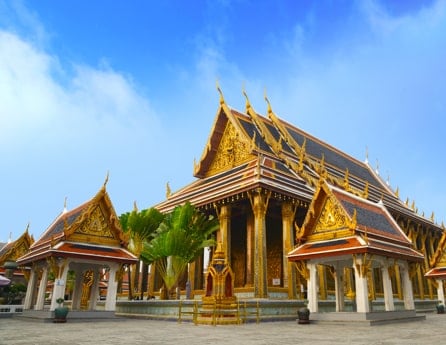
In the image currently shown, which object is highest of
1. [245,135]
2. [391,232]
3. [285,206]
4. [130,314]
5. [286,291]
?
[245,135]

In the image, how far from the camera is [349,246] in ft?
40.6

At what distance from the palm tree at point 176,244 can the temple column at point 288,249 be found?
3557mm

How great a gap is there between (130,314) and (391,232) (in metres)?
11.8

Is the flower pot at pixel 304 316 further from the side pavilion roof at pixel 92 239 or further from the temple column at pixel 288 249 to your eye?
the side pavilion roof at pixel 92 239

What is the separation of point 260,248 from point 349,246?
5.95m

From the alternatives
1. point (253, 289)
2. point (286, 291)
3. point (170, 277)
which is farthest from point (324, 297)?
point (170, 277)

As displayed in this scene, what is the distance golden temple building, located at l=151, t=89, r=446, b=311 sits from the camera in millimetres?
13586

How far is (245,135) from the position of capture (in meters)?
23.4

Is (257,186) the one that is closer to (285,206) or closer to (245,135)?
(285,206)

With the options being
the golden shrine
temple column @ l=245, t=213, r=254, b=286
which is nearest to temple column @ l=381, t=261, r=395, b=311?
the golden shrine

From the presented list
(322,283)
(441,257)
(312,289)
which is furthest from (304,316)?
(441,257)

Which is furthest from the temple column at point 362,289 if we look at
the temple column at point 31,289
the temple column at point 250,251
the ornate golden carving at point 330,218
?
the temple column at point 31,289

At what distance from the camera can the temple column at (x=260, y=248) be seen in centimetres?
1690

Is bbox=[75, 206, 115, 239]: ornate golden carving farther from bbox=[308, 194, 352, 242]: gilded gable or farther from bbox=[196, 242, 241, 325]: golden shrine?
bbox=[308, 194, 352, 242]: gilded gable
